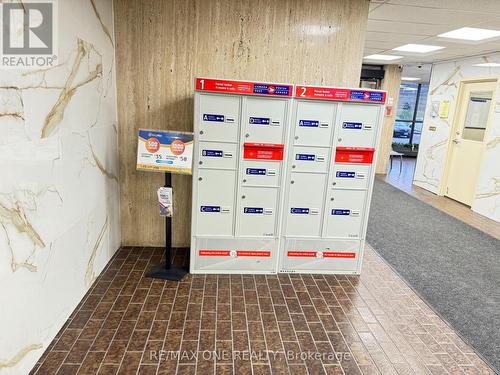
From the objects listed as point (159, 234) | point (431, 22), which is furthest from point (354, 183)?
point (431, 22)

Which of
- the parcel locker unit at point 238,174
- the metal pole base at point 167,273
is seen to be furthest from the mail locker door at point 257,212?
the metal pole base at point 167,273

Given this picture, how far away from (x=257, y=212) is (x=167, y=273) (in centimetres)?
106

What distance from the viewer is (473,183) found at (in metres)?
6.50

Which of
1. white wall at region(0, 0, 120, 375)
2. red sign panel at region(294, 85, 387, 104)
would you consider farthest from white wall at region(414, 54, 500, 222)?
white wall at region(0, 0, 120, 375)

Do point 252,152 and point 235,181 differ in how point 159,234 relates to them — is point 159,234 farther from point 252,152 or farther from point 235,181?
point 252,152

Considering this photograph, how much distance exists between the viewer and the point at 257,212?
3398 mm

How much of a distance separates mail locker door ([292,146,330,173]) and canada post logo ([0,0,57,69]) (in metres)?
2.10

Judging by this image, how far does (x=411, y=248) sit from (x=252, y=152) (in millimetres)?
2648

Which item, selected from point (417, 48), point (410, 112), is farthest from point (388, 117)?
point (410, 112)

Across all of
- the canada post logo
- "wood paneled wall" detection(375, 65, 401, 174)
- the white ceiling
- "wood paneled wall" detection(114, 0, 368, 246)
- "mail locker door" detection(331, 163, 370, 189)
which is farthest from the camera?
"wood paneled wall" detection(375, 65, 401, 174)

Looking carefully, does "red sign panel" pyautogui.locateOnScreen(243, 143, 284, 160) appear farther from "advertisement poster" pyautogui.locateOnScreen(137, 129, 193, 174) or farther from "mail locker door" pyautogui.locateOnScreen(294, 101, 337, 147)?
"advertisement poster" pyautogui.locateOnScreen(137, 129, 193, 174)

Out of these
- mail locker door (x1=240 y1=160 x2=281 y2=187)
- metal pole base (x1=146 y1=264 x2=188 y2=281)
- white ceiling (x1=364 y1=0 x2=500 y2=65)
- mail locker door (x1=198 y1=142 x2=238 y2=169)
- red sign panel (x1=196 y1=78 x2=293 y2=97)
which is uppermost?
white ceiling (x1=364 y1=0 x2=500 y2=65)

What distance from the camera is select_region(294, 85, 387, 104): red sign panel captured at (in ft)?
10.5

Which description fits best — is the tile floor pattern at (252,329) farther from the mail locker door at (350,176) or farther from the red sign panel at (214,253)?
the mail locker door at (350,176)
